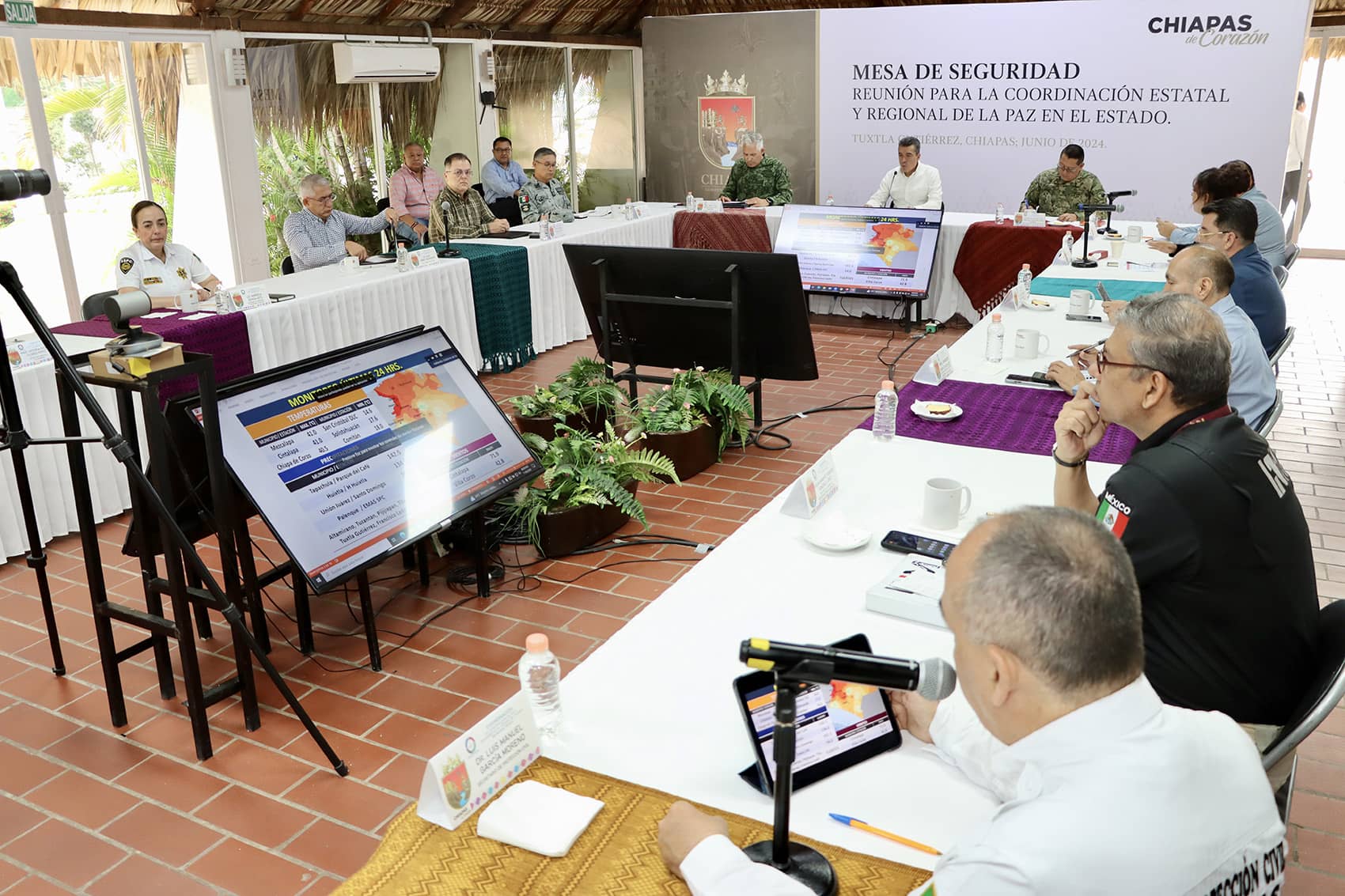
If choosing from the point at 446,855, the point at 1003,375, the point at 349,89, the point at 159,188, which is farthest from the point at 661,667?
the point at 349,89

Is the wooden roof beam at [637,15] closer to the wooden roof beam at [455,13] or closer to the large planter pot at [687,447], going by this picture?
the wooden roof beam at [455,13]

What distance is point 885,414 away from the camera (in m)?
3.20

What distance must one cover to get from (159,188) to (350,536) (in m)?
6.00

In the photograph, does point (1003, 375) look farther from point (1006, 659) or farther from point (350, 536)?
point (1006, 659)

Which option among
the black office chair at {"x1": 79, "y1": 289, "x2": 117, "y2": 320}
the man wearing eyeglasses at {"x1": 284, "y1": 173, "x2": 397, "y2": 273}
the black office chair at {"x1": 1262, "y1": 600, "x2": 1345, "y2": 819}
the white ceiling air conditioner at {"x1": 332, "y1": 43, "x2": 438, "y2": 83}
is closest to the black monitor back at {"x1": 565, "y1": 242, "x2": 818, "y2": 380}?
the man wearing eyeglasses at {"x1": 284, "y1": 173, "x2": 397, "y2": 273}

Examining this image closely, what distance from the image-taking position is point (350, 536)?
311cm

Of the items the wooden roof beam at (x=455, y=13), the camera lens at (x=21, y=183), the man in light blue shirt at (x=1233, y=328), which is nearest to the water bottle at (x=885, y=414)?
the man in light blue shirt at (x=1233, y=328)

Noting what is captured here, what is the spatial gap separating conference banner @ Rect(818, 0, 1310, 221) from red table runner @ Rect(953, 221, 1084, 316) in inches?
89.8

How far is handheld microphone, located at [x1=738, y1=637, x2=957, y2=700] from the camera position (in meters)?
1.23

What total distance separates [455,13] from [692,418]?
6503 millimetres

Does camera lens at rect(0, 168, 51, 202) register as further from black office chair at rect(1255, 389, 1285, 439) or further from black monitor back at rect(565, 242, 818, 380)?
black office chair at rect(1255, 389, 1285, 439)

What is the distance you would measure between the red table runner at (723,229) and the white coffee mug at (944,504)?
20.5ft

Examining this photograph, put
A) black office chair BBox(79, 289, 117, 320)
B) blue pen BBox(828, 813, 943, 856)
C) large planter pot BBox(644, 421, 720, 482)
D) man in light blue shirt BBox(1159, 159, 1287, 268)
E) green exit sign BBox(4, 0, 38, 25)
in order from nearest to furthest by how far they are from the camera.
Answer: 1. blue pen BBox(828, 813, 943, 856)
2. black office chair BBox(79, 289, 117, 320)
3. large planter pot BBox(644, 421, 720, 482)
4. man in light blue shirt BBox(1159, 159, 1287, 268)
5. green exit sign BBox(4, 0, 38, 25)

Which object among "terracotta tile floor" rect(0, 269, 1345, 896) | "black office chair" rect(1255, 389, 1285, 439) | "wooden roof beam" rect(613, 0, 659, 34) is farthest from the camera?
"wooden roof beam" rect(613, 0, 659, 34)
